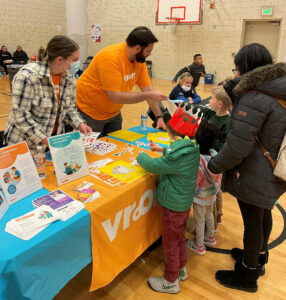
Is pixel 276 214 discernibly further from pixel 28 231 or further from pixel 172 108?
pixel 28 231

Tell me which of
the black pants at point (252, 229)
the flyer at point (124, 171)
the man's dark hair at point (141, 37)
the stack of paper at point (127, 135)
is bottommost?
the black pants at point (252, 229)

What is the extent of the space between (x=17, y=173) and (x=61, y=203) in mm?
261

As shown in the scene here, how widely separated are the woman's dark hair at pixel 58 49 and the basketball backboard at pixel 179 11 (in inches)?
394

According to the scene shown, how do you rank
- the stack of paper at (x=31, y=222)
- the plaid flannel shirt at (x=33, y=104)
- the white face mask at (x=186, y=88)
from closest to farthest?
the stack of paper at (x=31, y=222), the plaid flannel shirt at (x=33, y=104), the white face mask at (x=186, y=88)

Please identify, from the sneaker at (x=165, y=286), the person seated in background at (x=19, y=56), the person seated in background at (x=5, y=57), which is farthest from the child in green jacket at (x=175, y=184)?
the person seated in background at (x=19, y=56)

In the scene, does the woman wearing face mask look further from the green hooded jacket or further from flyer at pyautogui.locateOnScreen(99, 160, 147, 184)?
the green hooded jacket

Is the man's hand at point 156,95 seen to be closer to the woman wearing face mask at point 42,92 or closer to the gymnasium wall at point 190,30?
the woman wearing face mask at point 42,92

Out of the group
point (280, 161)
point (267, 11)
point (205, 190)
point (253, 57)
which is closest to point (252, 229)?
point (205, 190)

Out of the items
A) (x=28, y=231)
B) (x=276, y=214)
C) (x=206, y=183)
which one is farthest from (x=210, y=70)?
(x=28, y=231)

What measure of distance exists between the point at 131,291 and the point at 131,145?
1.05m

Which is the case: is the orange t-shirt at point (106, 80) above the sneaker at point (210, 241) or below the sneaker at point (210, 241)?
above

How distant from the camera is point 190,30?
1096 cm

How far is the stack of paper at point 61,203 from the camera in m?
1.32

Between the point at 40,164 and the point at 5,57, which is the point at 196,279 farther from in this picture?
the point at 5,57
